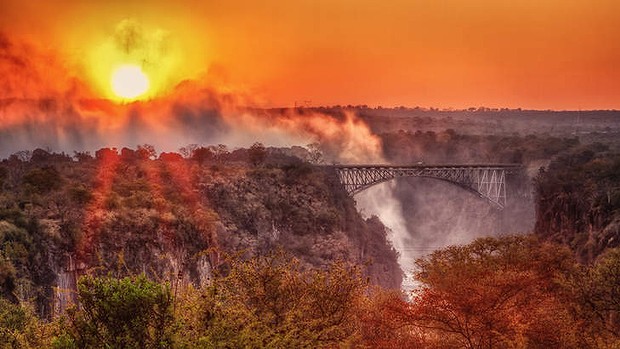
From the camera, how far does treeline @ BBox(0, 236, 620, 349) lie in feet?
91.9

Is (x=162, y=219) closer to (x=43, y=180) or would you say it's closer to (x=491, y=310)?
(x=43, y=180)

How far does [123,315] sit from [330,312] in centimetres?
1578

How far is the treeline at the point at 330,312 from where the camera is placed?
28000mm

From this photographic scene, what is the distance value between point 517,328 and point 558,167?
376ft

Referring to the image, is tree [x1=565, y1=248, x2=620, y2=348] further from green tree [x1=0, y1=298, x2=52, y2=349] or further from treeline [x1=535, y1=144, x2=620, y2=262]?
treeline [x1=535, y1=144, x2=620, y2=262]

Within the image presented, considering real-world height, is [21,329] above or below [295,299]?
below

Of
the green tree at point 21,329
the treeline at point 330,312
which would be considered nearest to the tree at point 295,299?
the treeline at point 330,312

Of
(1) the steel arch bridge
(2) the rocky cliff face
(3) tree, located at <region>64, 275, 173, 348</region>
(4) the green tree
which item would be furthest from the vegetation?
(1) the steel arch bridge

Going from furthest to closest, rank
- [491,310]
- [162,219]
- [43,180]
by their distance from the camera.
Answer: [43,180] → [162,219] → [491,310]

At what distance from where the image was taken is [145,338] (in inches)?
1107

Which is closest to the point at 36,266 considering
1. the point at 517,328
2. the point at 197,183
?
the point at 517,328

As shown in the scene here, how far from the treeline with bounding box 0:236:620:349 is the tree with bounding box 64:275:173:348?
0.04 metres

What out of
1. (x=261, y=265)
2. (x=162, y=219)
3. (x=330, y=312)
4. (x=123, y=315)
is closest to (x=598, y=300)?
(x=330, y=312)

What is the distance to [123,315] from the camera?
90.9ft
